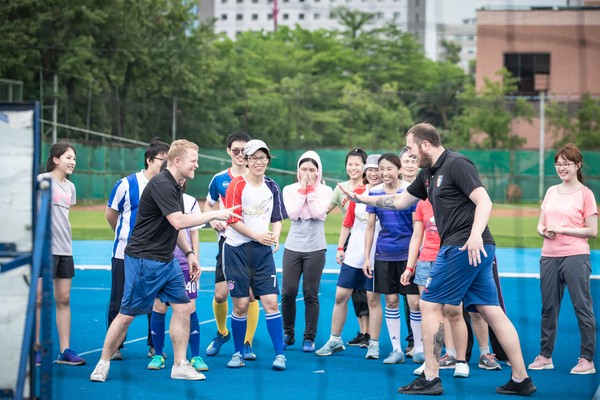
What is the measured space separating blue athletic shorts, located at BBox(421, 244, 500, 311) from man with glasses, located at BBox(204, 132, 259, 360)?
7.00ft

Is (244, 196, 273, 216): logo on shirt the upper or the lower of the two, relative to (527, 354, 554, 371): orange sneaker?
upper

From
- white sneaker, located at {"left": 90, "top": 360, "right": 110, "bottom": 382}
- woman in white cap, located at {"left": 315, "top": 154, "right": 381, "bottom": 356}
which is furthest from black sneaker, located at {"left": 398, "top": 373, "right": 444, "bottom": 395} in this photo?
white sneaker, located at {"left": 90, "top": 360, "right": 110, "bottom": 382}

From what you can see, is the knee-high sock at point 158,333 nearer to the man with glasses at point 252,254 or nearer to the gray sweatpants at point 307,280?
the man with glasses at point 252,254

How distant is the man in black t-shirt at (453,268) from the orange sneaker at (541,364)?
44.2 inches

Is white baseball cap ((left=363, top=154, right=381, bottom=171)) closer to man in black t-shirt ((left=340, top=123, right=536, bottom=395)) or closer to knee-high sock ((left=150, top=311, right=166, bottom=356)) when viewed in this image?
man in black t-shirt ((left=340, top=123, right=536, bottom=395))

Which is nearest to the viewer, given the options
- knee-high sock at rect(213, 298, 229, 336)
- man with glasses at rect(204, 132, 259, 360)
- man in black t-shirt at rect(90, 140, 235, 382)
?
man in black t-shirt at rect(90, 140, 235, 382)

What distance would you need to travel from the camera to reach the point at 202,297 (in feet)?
41.6

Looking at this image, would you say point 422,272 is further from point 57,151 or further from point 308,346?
point 57,151

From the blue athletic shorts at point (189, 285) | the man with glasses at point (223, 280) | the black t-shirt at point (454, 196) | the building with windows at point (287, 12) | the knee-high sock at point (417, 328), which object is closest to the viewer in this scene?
the black t-shirt at point (454, 196)

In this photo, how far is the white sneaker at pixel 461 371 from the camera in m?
7.70

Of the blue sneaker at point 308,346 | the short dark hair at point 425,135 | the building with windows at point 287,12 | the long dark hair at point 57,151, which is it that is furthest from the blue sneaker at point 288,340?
the building with windows at point 287,12

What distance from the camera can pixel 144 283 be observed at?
7.21m

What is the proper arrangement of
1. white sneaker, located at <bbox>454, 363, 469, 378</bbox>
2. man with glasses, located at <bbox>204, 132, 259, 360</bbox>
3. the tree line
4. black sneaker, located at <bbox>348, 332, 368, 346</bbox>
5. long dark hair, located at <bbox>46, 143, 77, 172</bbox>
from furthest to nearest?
Result: 1. the tree line
2. black sneaker, located at <bbox>348, 332, 368, 346</bbox>
3. man with glasses, located at <bbox>204, 132, 259, 360</bbox>
4. long dark hair, located at <bbox>46, 143, 77, 172</bbox>
5. white sneaker, located at <bbox>454, 363, 469, 378</bbox>

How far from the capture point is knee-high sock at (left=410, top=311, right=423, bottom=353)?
841cm
